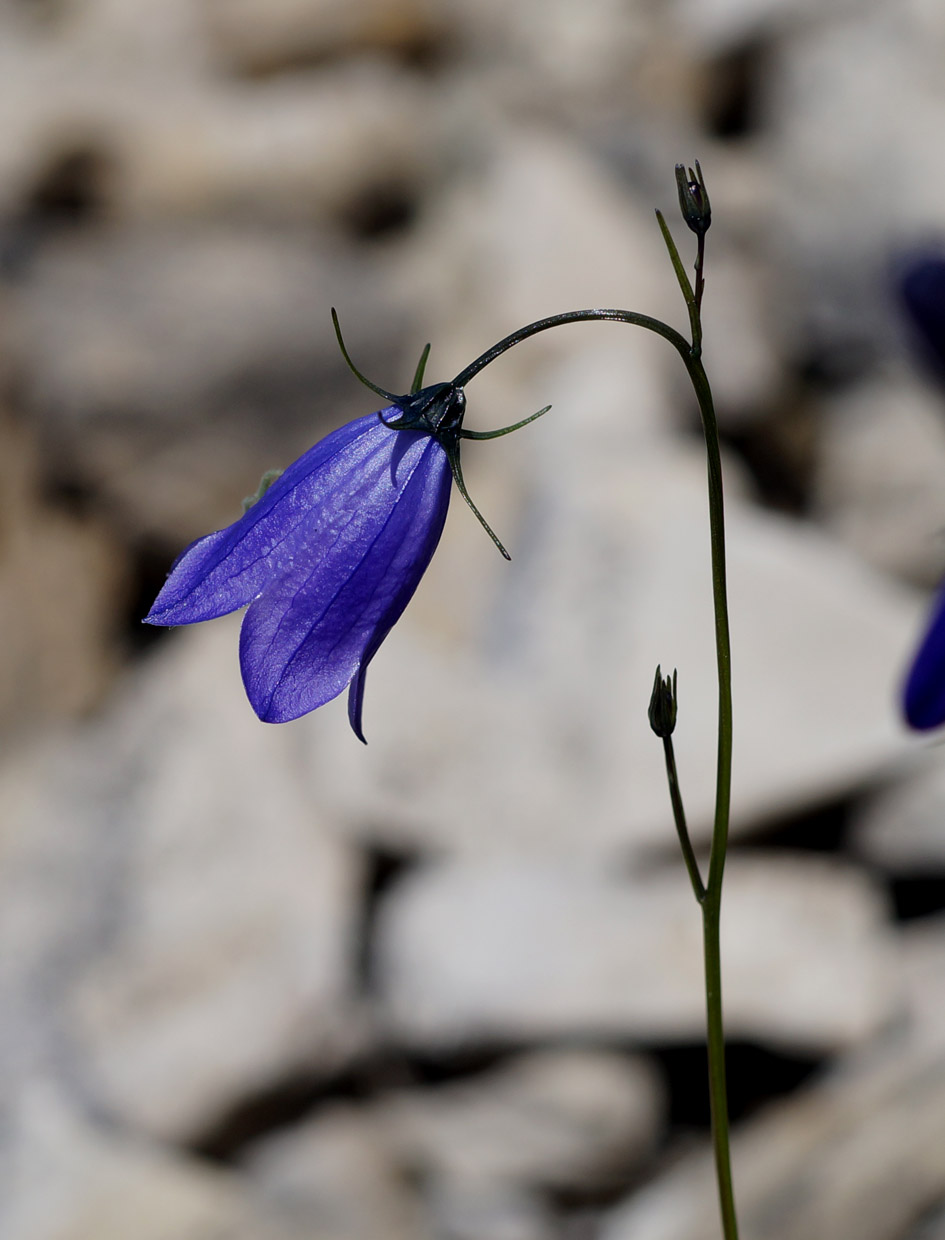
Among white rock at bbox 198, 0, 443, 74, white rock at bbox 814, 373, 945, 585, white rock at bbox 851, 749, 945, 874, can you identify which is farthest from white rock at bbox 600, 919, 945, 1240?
white rock at bbox 198, 0, 443, 74

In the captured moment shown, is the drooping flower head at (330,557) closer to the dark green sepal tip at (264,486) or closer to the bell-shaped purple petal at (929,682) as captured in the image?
the dark green sepal tip at (264,486)

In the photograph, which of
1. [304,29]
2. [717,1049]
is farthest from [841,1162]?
[304,29]

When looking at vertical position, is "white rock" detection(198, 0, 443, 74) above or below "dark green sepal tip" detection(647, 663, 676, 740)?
above

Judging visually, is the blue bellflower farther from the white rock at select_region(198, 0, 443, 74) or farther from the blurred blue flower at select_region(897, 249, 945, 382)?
the white rock at select_region(198, 0, 443, 74)

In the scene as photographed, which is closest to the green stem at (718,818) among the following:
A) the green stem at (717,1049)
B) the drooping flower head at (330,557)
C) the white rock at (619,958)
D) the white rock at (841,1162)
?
the green stem at (717,1049)

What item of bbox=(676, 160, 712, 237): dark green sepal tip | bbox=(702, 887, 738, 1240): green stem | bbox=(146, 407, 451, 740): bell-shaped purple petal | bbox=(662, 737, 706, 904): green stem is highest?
bbox=(676, 160, 712, 237): dark green sepal tip

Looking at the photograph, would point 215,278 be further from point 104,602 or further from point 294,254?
point 104,602
